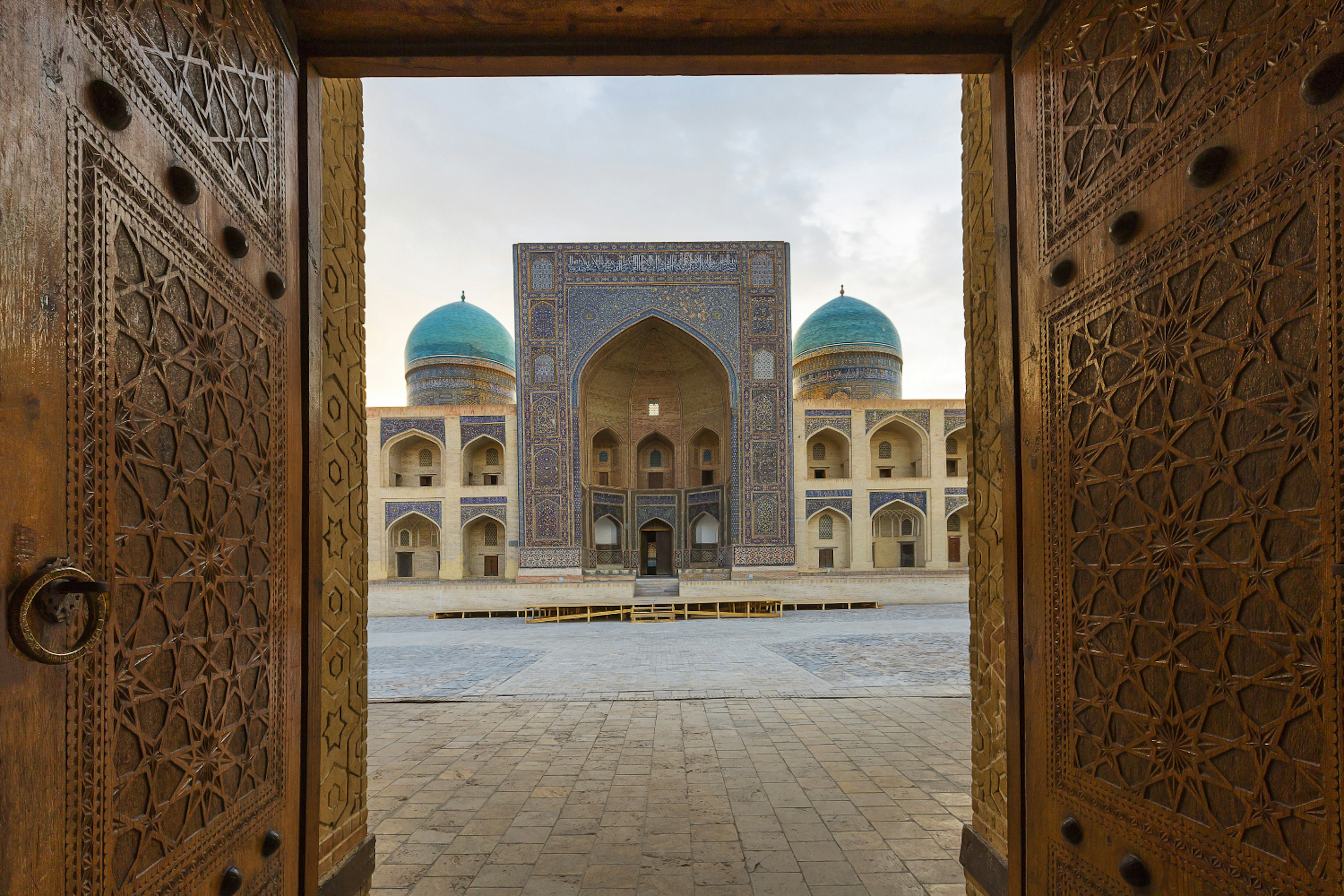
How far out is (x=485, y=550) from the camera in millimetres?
20266

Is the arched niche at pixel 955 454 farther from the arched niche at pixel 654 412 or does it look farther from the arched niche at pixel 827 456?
the arched niche at pixel 654 412

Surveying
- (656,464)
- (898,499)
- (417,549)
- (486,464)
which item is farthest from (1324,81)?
(486,464)

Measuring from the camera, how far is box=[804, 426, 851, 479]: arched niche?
834 inches

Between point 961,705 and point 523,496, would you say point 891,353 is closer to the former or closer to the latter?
point 523,496

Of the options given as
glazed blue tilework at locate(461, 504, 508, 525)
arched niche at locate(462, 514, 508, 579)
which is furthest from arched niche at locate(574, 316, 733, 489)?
arched niche at locate(462, 514, 508, 579)

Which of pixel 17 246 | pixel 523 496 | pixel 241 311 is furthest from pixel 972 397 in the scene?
pixel 523 496

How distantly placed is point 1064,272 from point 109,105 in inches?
78.2

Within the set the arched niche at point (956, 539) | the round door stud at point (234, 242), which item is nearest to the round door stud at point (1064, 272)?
the round door stud at point (234, 242)

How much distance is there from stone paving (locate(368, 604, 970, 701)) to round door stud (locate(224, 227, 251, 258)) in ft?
16.7

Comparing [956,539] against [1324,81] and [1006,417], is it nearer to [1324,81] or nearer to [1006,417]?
[1006,417]

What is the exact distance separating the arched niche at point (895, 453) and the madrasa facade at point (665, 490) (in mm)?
52

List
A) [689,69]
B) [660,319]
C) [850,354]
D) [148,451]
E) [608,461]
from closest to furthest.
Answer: [148,451]
[689,69]
[660,319]
[608,461]
[850,354]

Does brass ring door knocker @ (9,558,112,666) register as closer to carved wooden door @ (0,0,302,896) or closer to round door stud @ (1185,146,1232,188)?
carved wooden door @ (0,0,302,896)

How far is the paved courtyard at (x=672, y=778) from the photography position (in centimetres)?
275
